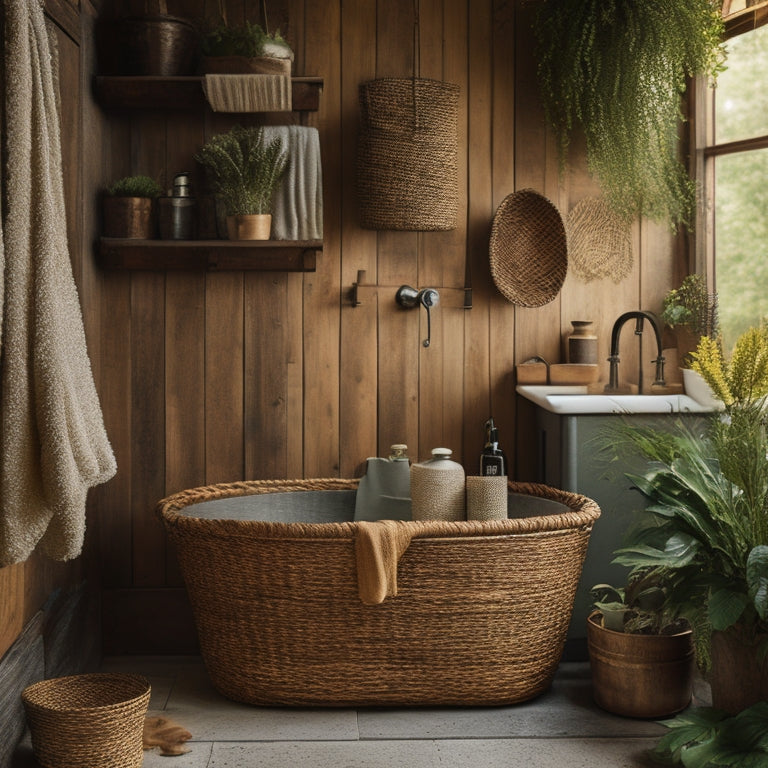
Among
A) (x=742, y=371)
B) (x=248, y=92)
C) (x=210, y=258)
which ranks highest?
(x=248, y=92)

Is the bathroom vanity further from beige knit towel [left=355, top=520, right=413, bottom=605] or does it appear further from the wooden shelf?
the wooden shelf

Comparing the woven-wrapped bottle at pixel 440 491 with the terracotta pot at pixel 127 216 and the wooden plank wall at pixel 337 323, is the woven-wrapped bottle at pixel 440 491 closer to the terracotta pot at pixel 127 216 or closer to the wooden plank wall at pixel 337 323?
the wooden plank wall at pixel 337 323

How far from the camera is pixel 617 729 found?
8.23 feet

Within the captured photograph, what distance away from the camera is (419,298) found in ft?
10.4

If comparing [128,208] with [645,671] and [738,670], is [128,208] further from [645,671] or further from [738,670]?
[738,670]

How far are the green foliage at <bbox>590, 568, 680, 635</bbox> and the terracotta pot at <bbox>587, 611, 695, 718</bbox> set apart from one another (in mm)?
39

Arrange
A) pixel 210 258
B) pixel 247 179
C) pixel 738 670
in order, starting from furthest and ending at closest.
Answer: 1. pixel 210 258
2. pixel 247 179
3. pixel 738 670

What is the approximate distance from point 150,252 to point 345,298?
0.64m

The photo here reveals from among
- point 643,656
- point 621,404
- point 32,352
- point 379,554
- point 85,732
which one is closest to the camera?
point 32,352

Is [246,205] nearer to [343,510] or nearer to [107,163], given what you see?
[107,163]

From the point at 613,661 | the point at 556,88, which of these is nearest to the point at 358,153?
the point at 556,88

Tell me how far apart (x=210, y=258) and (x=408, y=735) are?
1562 millimetres

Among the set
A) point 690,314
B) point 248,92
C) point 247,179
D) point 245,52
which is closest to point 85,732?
point 247,179

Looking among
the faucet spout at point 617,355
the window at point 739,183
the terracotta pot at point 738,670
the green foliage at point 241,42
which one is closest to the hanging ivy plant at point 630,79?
the window at point 739,183
